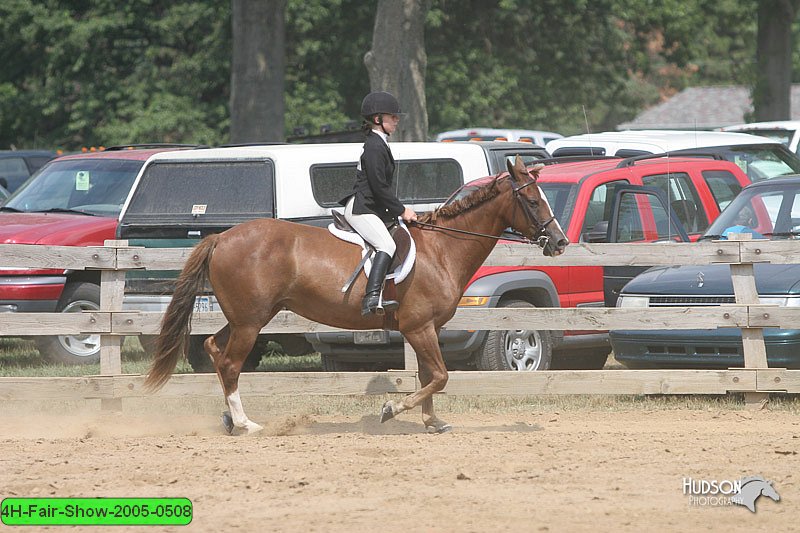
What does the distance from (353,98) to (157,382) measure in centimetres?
2932

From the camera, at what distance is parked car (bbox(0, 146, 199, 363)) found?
1337cm

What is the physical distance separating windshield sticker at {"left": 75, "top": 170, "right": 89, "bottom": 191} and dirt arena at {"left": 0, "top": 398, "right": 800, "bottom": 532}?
177 inches

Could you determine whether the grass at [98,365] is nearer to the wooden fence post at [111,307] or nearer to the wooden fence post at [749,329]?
the wooden fence post at [111,307]

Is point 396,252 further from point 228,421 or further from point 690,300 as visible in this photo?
point 690,300

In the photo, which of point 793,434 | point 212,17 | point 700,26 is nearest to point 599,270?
point 793,434

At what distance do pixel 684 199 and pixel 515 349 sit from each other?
129 inches

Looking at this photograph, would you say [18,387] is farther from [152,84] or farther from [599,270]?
[152,84]

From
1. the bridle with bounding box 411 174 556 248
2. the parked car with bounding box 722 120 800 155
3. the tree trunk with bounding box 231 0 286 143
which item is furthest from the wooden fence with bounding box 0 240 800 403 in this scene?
the tree trunk with bounding box 231 0 286 143

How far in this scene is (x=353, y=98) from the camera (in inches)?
1507

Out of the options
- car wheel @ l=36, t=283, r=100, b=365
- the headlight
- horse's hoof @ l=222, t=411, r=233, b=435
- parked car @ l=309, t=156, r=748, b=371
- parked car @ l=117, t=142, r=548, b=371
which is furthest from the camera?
car wheel @ l=36, t=283, r=100, b=365

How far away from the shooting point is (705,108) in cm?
6481

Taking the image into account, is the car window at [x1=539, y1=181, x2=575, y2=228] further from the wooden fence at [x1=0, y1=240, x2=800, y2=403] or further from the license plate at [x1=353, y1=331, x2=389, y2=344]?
the license plate at [x1=353, y1=331, x2=389, y2=344]

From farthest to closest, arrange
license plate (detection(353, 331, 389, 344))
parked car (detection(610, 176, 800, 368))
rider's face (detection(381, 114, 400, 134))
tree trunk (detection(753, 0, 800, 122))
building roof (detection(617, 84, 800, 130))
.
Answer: building roof (detection(617, 84, 800, 130))
tree trunk (detection(753, 0, 800, 122))
license plate (detection(353, 331, 389, 344))
parked car (detection(610, 176, 800, 368))
rider's face (detection(381, 114, 400, 134))

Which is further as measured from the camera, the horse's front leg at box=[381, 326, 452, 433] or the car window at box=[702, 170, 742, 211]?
the car window at box=[702, 170, 742, 211]
